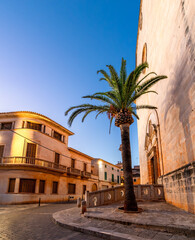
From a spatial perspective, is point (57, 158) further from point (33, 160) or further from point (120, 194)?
point (120, 194)

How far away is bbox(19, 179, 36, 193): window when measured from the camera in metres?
19.3

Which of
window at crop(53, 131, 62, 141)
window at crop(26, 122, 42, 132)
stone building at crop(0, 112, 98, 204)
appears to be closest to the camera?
stone building at crop(0, 112, 98, 204)

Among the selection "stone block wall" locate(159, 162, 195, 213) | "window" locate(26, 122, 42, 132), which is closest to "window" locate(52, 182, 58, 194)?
"window" locate(26, 122, 42, 132)

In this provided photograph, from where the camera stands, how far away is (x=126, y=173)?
8.87 meters

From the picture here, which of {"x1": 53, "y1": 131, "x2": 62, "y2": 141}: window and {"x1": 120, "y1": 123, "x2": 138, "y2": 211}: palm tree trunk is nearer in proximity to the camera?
{"x1": 120, "y1": 123, "x2": 138, "y2": 211}: palm tree trunk

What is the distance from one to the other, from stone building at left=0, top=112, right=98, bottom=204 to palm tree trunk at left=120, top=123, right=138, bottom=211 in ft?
40.0

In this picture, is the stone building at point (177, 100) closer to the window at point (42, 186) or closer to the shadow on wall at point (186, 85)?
the shadow on wall at point (186, 85)

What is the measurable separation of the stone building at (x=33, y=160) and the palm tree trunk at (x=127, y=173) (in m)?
12.2

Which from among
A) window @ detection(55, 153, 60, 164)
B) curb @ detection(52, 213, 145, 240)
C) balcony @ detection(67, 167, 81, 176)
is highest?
window @ detection(55, 153, 60, 164)

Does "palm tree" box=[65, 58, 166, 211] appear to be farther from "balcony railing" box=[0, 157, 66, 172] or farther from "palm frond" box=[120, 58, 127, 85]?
"balcony railing" box=[0, 157, 66, 172]

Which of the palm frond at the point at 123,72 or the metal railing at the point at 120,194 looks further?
the metal railing at the point at 120,194

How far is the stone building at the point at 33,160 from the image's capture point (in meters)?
19.3

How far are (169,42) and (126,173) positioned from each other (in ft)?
25.0

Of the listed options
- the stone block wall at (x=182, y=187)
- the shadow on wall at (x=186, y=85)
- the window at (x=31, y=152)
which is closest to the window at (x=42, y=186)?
the window at (x=31, y=152)
